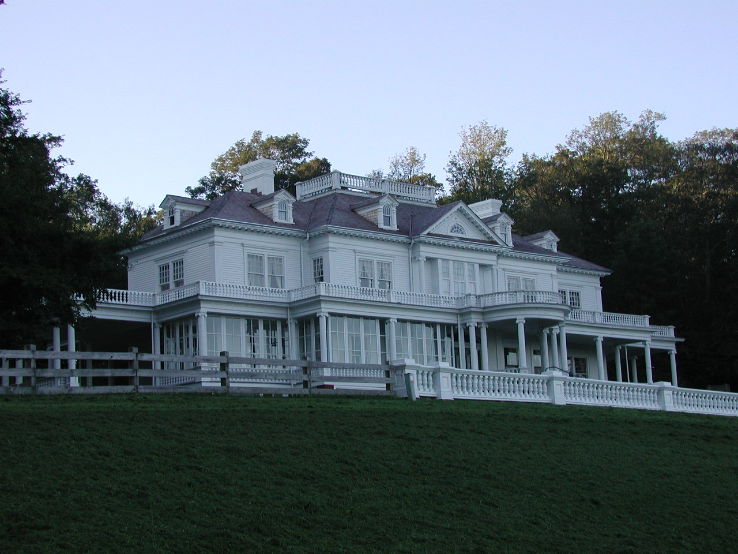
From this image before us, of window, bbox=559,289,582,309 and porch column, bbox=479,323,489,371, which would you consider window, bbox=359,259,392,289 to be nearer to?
Answer: porch column, bbox=479,323,489,371

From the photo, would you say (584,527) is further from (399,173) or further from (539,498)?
(399,173)

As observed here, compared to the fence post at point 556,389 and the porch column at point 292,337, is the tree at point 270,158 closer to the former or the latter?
the porch column at point 292,337

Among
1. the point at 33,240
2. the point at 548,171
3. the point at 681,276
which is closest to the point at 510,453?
the point at 33,240

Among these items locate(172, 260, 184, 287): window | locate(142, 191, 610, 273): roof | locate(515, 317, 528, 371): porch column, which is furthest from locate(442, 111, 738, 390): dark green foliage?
locate(172, 260, 184, 287): window

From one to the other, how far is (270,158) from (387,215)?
75.7 feet

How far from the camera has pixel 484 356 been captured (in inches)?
1923

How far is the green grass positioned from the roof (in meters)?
21.3

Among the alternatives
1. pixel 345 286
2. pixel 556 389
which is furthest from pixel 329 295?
pixel 556 389

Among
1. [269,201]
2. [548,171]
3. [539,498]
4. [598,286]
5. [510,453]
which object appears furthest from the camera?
[548,171]

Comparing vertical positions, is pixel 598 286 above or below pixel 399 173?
below

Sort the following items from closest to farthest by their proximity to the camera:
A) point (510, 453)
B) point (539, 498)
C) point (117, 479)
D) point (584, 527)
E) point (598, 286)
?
point (117, 479), point (584, 527), point (539, 498), point (510, 453), point (598, 286)

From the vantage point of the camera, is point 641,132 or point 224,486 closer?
point 224,486

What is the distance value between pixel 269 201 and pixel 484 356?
10180 mm

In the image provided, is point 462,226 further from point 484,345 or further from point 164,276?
point 164,276
